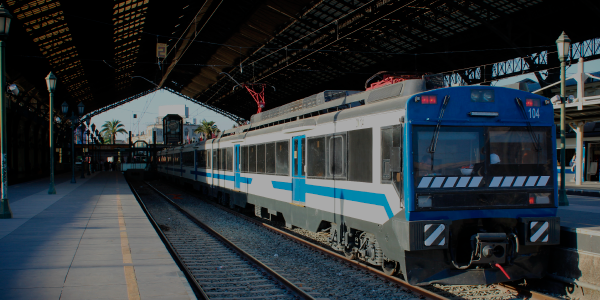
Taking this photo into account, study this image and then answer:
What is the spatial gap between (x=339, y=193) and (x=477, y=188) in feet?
9.50

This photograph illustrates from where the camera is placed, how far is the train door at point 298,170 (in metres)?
10.6

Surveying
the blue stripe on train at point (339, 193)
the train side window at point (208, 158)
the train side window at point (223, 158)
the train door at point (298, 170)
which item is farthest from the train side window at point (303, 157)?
the train side window at point (208, 158)

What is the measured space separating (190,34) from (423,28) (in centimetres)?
1722

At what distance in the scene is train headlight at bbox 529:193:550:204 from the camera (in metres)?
6.72

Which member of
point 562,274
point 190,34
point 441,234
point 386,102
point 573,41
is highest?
point 190,34

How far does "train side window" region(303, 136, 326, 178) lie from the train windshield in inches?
131

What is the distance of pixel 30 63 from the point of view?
108 ft

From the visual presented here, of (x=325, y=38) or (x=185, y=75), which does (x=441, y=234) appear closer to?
(x=325, y=38)

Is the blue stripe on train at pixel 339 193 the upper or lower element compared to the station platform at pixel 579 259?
upper

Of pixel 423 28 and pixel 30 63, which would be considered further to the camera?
pixel 30 63

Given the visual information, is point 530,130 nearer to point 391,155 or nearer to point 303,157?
point 391,155

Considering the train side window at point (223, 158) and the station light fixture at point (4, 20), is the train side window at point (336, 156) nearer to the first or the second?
the station light fixture at point (4, 20)

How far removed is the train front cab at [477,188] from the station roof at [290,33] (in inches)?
565

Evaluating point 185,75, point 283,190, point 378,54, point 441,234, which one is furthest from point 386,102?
point 185,75
